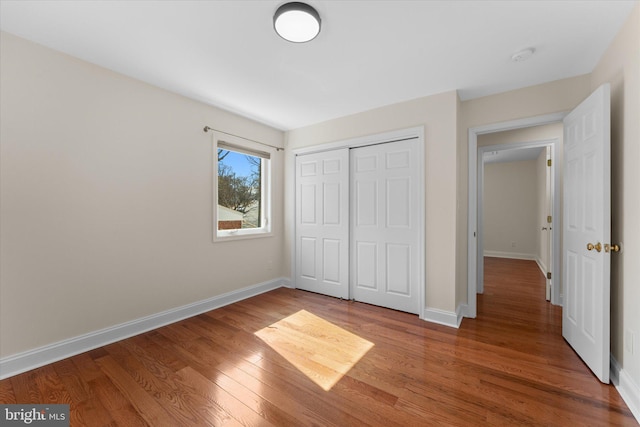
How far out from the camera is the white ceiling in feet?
5.57

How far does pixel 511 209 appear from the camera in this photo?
22.4ft

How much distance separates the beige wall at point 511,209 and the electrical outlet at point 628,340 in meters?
5.51

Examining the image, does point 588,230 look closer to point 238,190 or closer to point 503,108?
point 503,108

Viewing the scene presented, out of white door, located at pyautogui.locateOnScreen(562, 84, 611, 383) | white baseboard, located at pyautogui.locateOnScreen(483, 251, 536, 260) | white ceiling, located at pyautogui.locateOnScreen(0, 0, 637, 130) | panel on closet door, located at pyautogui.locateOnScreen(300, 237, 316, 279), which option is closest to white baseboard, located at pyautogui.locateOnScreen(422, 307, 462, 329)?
white door, located at pyautogui.locateOnScreen(562, 84, 611, 383)

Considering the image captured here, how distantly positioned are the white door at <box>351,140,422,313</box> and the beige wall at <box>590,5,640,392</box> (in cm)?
153

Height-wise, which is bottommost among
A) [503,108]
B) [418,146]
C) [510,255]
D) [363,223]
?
[510,255]

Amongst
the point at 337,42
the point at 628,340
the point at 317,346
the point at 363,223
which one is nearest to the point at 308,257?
the point at 363,223

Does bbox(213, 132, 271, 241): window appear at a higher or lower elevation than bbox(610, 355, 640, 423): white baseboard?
higher

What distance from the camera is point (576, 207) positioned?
7.35ft

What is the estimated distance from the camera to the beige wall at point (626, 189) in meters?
1.64

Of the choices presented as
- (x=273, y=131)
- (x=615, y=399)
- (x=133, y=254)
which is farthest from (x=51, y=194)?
(x=615, y=399)

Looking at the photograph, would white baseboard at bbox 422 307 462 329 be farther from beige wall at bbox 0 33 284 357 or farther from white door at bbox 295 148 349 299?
beige wall at bbox 0 33 284 357

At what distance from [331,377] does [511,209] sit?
7079 millimetres

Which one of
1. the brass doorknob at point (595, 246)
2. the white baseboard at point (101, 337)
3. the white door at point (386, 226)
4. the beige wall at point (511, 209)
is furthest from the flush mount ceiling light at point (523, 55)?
the beige wall at point (511, 209)
